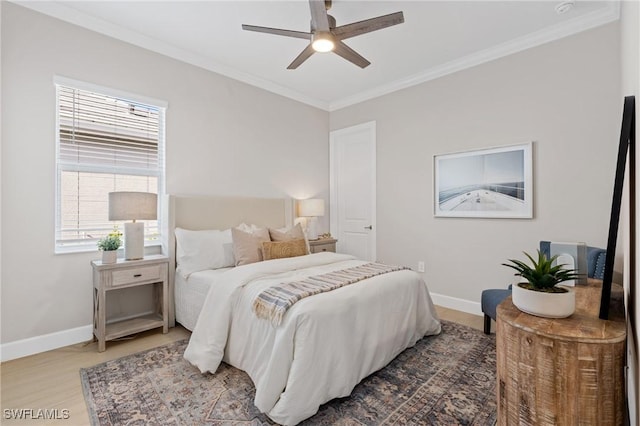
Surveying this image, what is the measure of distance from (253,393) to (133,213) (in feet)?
5.92

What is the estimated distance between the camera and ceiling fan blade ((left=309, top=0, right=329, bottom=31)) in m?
1.92

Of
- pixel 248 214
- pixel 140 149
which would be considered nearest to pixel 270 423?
pixel 248 214

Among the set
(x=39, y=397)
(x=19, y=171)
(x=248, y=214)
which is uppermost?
(x=19, y=171)

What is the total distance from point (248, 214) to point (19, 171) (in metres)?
2.07

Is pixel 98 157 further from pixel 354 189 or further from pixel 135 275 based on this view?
pixel 354 189

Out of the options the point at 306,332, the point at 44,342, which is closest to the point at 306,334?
A: the point at 306,332

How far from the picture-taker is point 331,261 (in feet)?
9.87

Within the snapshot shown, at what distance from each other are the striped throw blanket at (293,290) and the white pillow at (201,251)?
1.16m

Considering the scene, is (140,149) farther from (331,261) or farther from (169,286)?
(331,261)

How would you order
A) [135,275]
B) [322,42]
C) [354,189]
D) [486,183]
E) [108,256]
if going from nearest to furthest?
[322,42] < [108,256] < [135,275] < [486,183] < [354,189]

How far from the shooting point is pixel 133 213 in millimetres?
2666

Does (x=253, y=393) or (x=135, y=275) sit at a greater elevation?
(x=135, y=275)

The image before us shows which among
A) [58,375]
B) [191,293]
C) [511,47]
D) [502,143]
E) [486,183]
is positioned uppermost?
[511,47]

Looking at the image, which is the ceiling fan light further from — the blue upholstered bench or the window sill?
the window sill
